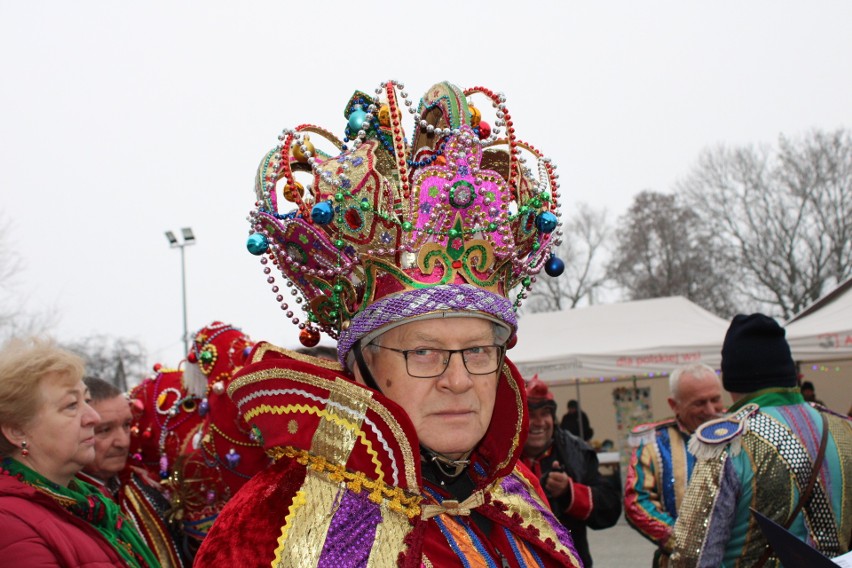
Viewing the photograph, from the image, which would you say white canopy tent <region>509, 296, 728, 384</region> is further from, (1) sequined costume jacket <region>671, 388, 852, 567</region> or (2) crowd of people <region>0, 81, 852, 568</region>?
(2) crowd of people <region>0, 81, 852, 568</region>

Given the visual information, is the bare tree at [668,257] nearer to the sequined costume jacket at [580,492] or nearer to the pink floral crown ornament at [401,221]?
the sequined costume jacket at [580,492]

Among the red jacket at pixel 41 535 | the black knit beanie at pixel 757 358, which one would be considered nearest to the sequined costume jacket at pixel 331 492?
the red jacket at pixel 41 535

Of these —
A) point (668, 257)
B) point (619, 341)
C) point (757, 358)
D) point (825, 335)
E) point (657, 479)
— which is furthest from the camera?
point (668, 257)

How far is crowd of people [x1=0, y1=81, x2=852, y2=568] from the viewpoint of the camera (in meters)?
1.80

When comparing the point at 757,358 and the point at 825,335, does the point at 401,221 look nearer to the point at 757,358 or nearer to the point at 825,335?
the point at 757,358

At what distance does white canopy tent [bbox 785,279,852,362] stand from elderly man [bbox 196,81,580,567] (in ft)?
25.8

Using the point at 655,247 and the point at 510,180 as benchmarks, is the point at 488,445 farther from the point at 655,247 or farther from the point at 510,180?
the point at 655,247

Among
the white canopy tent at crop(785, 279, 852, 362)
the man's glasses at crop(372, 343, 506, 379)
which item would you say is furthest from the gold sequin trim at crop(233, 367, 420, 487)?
the white canopy tent at crop(785, 279, 852, 362)

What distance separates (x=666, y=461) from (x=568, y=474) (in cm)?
59

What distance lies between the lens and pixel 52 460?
2.59 m

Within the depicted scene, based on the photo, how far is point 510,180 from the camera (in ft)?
7.23

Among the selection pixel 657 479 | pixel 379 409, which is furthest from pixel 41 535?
pixel 657 479

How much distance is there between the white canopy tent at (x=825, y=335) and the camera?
8758mm

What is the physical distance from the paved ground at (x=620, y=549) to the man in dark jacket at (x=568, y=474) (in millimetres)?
3521
